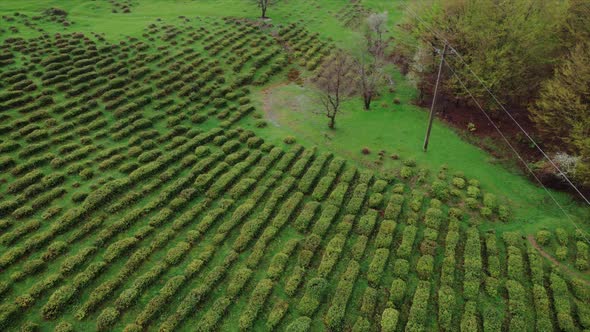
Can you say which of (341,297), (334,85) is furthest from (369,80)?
(341,297)

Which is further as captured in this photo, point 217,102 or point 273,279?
point 217,102

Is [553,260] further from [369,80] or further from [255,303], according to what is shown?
[369,80]

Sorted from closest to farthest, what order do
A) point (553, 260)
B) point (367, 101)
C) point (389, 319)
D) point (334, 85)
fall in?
point (389, 319)
point (553, 260)
point (334, 85)
point (367, 101)

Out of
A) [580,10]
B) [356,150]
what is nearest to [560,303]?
[356,150]

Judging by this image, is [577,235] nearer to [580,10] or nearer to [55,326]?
[580,10]

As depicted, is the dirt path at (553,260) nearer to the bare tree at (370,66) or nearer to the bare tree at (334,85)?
the bare tree at (334,85)

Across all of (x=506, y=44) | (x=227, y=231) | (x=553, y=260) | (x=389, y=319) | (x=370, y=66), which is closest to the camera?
(x=389, y=319)
